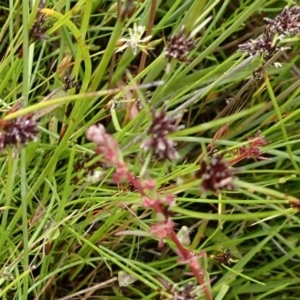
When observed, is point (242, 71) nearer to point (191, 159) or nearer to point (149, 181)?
point (191, 159)

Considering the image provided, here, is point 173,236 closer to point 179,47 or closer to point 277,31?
point 179,47

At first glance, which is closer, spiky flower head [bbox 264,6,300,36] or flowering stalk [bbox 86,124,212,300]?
flowering stalk [bbox 86,124,212,300]

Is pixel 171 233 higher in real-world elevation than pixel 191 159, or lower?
higher

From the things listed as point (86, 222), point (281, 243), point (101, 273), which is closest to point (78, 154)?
point (86, 222)

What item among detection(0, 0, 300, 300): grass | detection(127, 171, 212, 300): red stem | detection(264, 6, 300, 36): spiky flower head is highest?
detection(264, 6, 300, 36): spiky flower head

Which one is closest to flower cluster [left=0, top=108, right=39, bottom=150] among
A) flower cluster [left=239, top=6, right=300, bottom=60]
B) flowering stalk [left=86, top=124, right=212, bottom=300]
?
flowering stalk [left=86, top=124, right=212, bottom=300]

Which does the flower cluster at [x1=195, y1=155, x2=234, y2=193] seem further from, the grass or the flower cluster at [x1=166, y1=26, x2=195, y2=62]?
the grass

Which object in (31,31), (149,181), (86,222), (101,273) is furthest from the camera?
(101,273)
